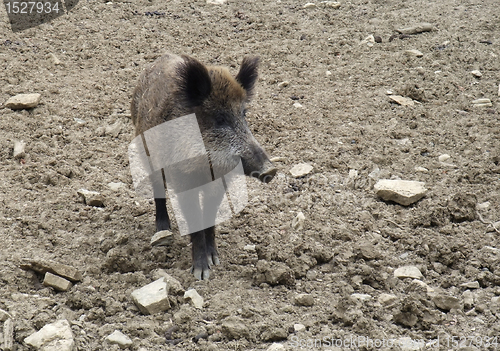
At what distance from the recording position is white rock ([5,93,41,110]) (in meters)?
5.41

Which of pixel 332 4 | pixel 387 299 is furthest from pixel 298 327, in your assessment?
pixel 332 4

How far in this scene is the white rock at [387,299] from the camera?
3236 millimetres

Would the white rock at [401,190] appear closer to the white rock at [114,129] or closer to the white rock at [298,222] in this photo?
the white rock at [298,222]

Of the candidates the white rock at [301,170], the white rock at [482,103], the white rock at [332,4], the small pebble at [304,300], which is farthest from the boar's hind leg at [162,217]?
the white rock at [332,4]

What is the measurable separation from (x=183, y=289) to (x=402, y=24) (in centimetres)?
531

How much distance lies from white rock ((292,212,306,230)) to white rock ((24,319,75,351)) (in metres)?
1.95

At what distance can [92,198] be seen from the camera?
174 inches

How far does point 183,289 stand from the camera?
347 centimetres

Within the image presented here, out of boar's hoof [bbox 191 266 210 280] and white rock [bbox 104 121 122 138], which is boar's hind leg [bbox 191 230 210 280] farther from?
white rock [bbox 104 121 122 138]

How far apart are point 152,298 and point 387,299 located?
1503 millimetres

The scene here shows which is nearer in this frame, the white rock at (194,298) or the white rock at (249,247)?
the white rock at (194,298)

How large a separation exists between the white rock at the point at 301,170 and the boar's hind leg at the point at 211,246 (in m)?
1.22

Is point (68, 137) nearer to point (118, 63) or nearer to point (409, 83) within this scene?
point (118, 63)

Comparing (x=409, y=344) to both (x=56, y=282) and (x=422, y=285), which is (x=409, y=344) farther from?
(x=56, y=282)
